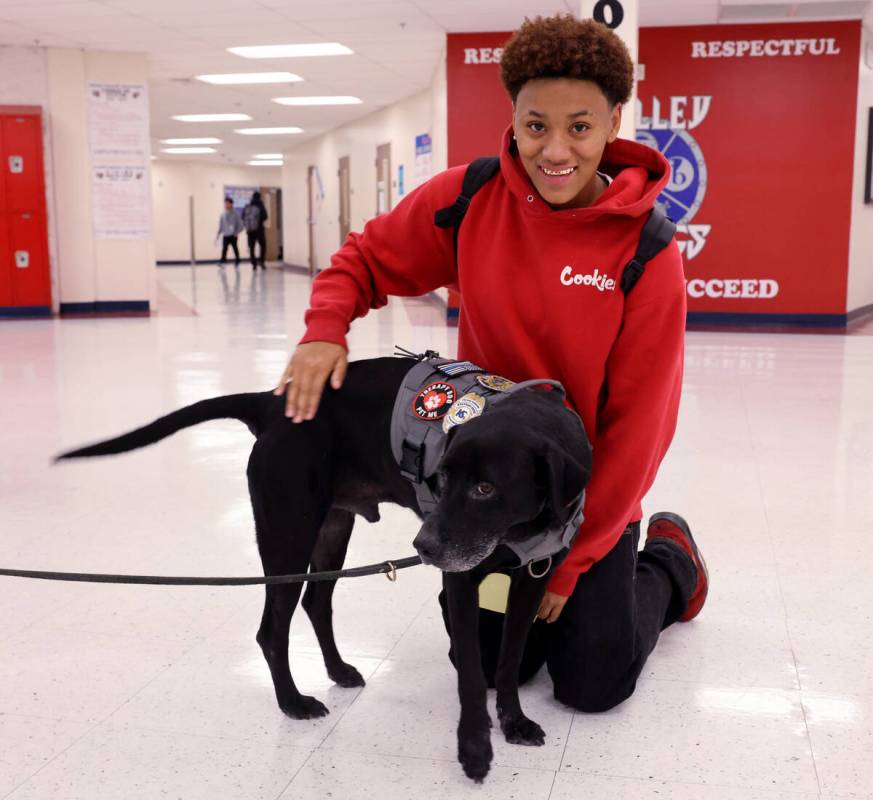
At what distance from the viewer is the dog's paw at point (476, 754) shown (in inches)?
63.7

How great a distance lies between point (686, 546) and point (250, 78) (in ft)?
35.5

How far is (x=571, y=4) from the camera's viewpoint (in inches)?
313

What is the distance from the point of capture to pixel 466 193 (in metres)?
1.86

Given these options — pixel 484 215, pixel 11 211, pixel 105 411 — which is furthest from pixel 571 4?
pixel 484 215

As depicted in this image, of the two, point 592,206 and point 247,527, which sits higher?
point 592,206

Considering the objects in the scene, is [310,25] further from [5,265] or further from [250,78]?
[5,265]

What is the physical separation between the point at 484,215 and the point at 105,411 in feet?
11.3

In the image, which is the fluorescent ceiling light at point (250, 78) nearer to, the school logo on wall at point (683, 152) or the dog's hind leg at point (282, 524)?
the school logo on wall at point (683, 152)


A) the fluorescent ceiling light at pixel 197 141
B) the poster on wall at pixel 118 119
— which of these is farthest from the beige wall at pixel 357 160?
the poster on wall at pixel 118 119

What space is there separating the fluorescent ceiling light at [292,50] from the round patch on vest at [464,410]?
350 inches

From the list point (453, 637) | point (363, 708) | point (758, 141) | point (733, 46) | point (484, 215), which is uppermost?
point (733, 46)

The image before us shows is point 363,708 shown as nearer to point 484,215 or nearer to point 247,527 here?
point 484,215

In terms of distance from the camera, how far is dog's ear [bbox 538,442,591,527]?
4.67 feet

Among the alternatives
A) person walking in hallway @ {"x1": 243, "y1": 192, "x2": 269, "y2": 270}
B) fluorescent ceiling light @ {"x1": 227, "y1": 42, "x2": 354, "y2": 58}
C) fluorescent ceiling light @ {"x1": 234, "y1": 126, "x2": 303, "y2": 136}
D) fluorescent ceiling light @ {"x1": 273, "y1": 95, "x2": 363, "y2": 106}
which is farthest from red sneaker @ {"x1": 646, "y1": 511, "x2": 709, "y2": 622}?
person walking in hallway @ {"x1": 243, "y1": 192, "x2": 269, "y2": 270}
